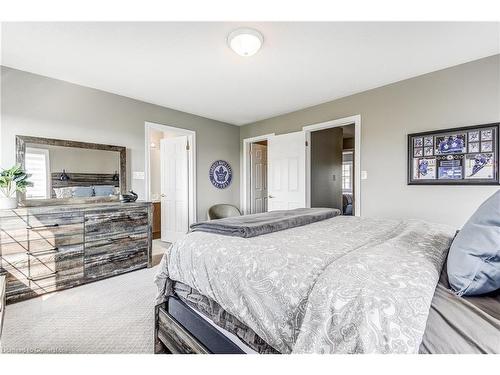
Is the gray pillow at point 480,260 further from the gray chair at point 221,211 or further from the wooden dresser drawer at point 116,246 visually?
the gray chair at point 221,211

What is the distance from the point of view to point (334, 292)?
0.75 metres

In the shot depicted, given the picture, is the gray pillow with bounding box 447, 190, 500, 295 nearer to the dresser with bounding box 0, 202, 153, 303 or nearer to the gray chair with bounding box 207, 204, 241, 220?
the dresser with bounding box 0, 202, 153, 303

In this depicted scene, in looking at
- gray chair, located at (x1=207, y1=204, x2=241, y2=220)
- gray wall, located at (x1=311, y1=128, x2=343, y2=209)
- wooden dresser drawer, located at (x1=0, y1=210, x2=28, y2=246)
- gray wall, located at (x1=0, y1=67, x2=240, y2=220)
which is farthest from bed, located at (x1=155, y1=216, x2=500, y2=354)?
gray wall, located at (x1=311, y1=128, x2=343, y2=209)

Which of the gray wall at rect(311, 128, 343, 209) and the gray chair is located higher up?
the gray wall at rect(311, 128, 343, 209)

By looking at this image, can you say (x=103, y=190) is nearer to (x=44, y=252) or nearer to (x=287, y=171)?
(x=44, y=252)

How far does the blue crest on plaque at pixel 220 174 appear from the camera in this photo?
4469 millimetres

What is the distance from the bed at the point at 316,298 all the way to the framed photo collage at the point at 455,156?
1.50 m

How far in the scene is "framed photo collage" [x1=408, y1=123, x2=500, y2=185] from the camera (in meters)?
2.28

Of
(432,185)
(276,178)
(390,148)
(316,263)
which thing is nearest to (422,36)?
(390,148)

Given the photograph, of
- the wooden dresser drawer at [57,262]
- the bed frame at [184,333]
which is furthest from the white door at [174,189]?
the bed frame at [184,333]

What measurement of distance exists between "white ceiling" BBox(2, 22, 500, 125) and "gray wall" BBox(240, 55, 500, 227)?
0.17 meters

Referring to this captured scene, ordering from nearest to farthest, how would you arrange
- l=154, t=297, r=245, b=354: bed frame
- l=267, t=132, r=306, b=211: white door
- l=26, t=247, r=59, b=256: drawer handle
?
l=154, t=297, r=245, b=354: bed frame → l=26, t=247, r=59, b=256: drawer handle → l=267, t=132, r=306, b=211: white door

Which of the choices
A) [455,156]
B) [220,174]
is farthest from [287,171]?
[455,156]
